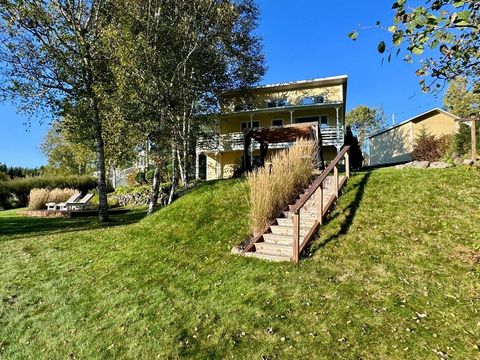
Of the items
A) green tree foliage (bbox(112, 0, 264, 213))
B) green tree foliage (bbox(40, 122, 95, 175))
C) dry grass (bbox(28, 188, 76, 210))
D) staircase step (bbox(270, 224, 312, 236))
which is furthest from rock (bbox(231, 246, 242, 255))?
green tree foliage (bbox(40, 122, 95, 175))

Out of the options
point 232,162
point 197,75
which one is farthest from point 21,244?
point 232,162

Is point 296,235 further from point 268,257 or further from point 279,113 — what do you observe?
point 279,113

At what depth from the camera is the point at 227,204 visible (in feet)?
28.5

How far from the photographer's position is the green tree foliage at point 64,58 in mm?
10922

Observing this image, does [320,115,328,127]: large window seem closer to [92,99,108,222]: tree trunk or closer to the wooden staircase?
[92,99,108,222]: tree trunk

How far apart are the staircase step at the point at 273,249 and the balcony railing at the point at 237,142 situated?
Answer: 11.8 metres

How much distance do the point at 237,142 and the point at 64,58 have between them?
12.8 meters

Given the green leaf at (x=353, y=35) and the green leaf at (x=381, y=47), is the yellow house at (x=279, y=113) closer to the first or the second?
the green leaf at (x=353, y=35)

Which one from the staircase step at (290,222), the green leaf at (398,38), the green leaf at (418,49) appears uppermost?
the green leaf at (398,38)

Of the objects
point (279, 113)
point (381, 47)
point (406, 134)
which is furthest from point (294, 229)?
point (406, 134)

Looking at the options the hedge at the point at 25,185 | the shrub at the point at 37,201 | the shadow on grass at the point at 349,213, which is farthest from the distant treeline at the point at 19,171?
the shadow on grass at the point at 349,213

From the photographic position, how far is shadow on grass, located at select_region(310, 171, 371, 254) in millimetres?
5879

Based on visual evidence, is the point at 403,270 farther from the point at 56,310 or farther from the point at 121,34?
the point at 121,34

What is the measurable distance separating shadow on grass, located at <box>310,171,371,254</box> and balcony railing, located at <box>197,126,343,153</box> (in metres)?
10.7
